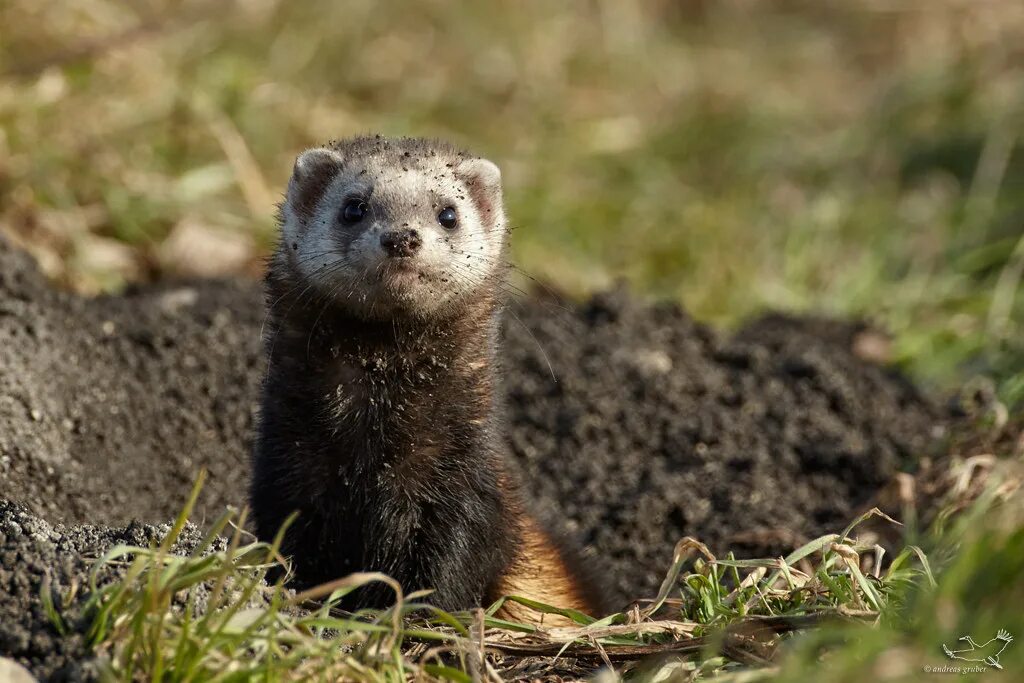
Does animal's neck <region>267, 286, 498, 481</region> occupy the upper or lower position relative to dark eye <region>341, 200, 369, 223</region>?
lower

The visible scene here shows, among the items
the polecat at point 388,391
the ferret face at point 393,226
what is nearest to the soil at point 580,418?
the polecat at point 388,391

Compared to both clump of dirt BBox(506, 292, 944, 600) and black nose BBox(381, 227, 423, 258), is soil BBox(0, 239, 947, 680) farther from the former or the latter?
black nose BBox(381, 227, 423, 258)

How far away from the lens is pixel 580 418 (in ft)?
20.0

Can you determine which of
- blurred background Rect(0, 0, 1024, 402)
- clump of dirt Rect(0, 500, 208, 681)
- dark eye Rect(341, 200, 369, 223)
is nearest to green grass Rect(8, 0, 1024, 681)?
blurred background Rect(0, 0, 1024, 402)

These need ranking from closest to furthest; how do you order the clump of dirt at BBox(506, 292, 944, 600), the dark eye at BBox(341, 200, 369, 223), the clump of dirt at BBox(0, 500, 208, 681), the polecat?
the clump of dirt at BBox(0, 500, 208, 681) < the polecat < the dark eye at BBox(341, 200, 369, 223) < the clump of dirt at BBox(506, 292, 944, 600)

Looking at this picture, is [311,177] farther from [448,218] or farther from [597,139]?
[597,139]

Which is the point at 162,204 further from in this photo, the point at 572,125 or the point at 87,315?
the point at 572,125

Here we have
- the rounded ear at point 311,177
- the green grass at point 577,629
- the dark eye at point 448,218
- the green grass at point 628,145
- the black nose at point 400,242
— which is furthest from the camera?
the green grass at point 628,145

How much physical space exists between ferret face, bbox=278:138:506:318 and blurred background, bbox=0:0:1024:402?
2271 millimetres

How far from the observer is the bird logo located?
2.75m

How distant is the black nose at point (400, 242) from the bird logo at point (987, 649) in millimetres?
1926

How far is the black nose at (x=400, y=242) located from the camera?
392 cm

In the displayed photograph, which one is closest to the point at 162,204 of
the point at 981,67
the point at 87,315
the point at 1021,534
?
the point at 87,315

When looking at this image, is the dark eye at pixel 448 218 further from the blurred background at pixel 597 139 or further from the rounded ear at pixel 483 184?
the blurred background at pixel 597 139
